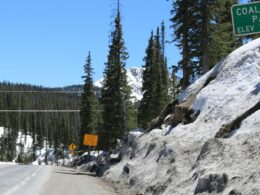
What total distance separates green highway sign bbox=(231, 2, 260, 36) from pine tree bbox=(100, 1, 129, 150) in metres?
40.8

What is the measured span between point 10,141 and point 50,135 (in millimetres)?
23157

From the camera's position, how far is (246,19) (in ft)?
32.1

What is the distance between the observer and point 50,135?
613 feet

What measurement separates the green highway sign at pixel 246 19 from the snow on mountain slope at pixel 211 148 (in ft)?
11.5

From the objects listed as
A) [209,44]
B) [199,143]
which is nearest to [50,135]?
[209,44]

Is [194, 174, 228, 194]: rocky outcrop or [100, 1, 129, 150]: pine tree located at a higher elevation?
[100, 1, 129, 150]: pine tree

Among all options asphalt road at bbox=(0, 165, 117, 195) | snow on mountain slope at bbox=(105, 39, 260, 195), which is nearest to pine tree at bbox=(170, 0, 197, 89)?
snow on mountain slope at bbox=(105, 39, 260, 195)

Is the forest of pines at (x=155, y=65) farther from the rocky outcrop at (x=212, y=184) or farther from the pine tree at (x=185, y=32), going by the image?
the rocky outcrop at (x=212, y=184)

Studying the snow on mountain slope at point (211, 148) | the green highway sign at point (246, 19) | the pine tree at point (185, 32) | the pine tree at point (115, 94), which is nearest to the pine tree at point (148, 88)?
the pine tree at point (115, 94)

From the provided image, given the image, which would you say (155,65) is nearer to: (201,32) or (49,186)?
(201,32)

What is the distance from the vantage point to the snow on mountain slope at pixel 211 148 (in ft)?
39.6

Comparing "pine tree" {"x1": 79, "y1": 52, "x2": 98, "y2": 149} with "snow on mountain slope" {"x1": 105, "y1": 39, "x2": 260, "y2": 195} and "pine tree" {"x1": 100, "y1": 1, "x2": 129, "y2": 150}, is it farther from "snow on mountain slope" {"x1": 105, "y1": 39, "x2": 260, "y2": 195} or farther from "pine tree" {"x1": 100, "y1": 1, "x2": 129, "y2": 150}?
"snow on mountain slope" {"x1": 105, "y1": 39, "x2": 260, "y2": 195}

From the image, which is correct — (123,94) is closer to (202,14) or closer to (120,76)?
(120,76)

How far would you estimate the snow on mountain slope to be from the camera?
12078 mm
